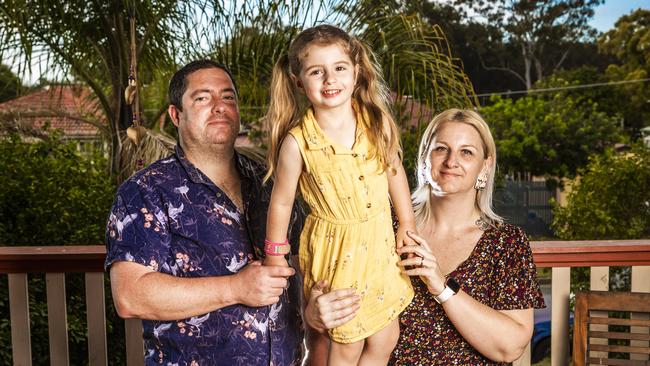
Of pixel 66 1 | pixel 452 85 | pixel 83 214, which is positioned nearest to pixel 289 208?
pixel 452 85

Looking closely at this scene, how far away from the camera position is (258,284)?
1580mm

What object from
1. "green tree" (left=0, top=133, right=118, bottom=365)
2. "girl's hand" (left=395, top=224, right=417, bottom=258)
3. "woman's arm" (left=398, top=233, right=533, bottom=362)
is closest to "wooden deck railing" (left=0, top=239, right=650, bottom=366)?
"woman's arm" (left=398, top=233, right=533, bottom=362)

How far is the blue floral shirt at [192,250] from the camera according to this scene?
5.31ft

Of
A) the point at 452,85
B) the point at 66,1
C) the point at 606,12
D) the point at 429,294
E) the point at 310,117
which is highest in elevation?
the point at 606,12

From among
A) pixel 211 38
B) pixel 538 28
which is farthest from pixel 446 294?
pixel 538 28

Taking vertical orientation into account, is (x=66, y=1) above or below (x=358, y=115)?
above

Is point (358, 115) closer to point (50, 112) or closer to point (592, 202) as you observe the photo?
point (50, 112)

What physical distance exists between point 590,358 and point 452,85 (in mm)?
1730

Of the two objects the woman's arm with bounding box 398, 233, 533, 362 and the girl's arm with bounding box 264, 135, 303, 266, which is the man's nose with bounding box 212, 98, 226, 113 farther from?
the woman's arm with bounding box 398, 233, 533, 362

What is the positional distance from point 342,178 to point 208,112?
1.47 feet

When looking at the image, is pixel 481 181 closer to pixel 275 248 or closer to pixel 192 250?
pixel 275 248

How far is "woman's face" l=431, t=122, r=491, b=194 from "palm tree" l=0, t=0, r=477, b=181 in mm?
1479

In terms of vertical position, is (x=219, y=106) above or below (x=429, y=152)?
above

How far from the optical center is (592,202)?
672 centimetres
